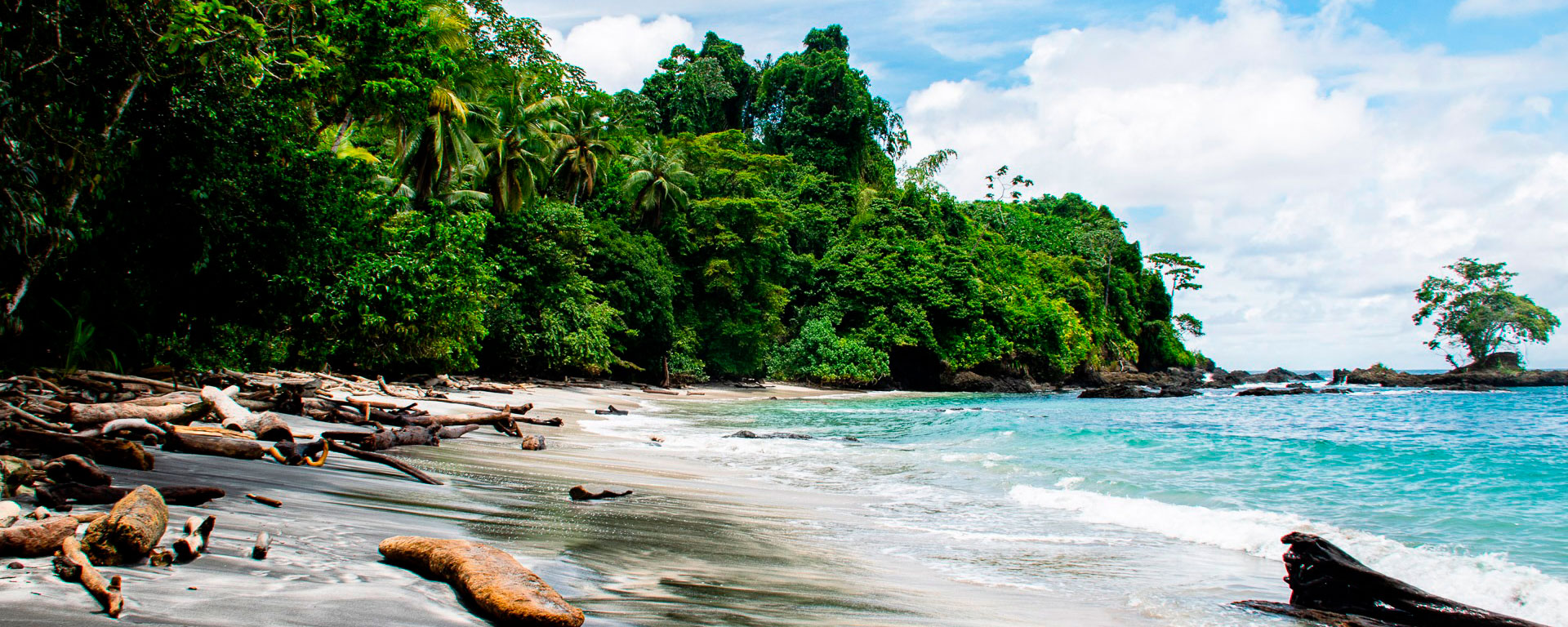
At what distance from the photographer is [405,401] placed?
11867 millimetres

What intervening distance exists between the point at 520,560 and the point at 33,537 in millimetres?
1562

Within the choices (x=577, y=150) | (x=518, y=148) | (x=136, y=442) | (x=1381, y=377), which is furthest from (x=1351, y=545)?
(x=1381, y=377)

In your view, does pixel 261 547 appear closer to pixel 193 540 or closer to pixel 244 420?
pixel 193 540

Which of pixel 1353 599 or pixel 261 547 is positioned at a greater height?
pixel 261 547

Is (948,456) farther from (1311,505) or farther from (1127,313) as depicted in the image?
(1127,313)

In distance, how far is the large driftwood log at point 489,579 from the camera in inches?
97.4

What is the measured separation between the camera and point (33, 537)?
7.95 ft

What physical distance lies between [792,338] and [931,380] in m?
8.09

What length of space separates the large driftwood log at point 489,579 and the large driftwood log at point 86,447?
198 cm

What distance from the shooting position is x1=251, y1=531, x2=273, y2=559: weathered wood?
2.78 metres

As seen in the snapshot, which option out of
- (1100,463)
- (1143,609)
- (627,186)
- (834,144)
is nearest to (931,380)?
(834,144)

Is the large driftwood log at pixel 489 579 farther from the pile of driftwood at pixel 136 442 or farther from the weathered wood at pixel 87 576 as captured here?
the weathered wood at pixel 87 576

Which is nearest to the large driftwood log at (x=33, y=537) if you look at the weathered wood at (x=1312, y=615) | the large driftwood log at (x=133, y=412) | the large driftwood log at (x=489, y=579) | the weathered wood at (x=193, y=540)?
the weathered wood at (x=193, y=540)

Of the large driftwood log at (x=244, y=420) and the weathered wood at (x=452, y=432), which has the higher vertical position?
the large driftwood log at (x=244, y=420)
